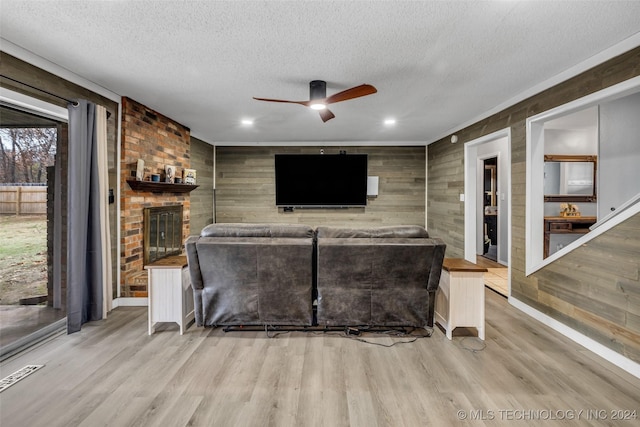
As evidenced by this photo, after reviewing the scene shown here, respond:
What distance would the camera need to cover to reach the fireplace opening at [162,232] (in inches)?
148

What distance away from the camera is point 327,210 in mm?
6320

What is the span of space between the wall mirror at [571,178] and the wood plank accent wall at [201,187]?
610cm

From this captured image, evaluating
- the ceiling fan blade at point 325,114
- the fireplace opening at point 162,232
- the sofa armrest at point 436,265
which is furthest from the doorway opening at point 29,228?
the sofa armrest at point 436,265

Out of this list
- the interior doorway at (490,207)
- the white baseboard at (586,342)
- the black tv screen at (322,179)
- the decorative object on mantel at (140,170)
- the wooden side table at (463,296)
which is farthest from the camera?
the black tv screen at (322,179)

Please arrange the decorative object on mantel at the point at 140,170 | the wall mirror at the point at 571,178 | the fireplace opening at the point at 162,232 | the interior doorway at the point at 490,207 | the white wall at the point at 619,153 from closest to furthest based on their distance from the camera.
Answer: the white wall at the point at 619,153 < the decorative object on mantel at the point at 140,170 < the fireplace opening at the point at 162,232 < the interior doorway at the point at 490,207 < the wall mirror at the point at 571,178

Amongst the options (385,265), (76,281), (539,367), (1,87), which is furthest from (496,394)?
(1,87)

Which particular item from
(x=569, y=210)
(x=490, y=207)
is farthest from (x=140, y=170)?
(x=490, y=207)

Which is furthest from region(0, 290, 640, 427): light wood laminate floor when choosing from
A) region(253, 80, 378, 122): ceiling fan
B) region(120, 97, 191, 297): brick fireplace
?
region(253, 80, 378, 122): ceiling fan

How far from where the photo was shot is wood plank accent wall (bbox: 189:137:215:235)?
5464 millimetres

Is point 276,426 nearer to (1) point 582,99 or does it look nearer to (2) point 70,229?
(2) point 70,229

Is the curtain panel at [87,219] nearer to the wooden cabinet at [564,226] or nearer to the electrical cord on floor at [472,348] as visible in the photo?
the electrical cord on floor at [472,348]

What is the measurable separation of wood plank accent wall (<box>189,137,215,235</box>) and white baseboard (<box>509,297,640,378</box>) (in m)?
5.04

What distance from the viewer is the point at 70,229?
2705 millimetres

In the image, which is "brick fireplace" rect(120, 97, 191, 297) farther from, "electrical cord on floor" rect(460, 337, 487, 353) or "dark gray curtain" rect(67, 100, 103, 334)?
"electrical cord on floor" rect(460, 337, 487, 353)
